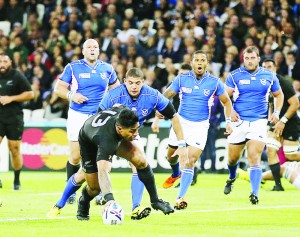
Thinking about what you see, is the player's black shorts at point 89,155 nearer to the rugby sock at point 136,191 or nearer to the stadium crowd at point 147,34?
the rugby sock at point 136,191

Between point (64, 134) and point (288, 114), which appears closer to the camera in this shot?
point (288, 114)

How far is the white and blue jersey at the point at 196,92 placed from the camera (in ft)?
46.4

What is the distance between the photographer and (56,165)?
73.9ft

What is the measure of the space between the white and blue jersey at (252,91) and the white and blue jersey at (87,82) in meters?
2.35

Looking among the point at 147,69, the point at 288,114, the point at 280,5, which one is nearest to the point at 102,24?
the point at 147,69

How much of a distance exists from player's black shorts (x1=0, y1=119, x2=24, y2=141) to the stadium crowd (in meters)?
6.30

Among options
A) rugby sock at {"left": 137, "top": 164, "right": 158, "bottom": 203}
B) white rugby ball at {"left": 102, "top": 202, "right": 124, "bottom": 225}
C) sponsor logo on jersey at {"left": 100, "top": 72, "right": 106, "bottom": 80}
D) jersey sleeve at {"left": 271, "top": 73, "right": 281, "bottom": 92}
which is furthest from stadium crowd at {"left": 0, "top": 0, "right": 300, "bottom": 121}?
white rugby ball at {"left": 102, "top": 202, "right": 124, "bottom": 225}

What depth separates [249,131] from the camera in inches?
576

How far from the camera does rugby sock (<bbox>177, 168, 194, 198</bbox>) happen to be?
12883mm

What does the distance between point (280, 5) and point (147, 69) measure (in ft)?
14.5

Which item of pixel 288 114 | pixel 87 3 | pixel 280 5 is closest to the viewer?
pixel 288 114

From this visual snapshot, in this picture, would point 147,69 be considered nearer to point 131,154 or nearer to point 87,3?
point 87,3

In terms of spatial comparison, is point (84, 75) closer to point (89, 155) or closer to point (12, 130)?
point (12, 130)

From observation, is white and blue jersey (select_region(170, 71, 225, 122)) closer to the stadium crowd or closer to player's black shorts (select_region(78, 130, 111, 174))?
player's black shorts (select_region(78, 130, 111, 174))
